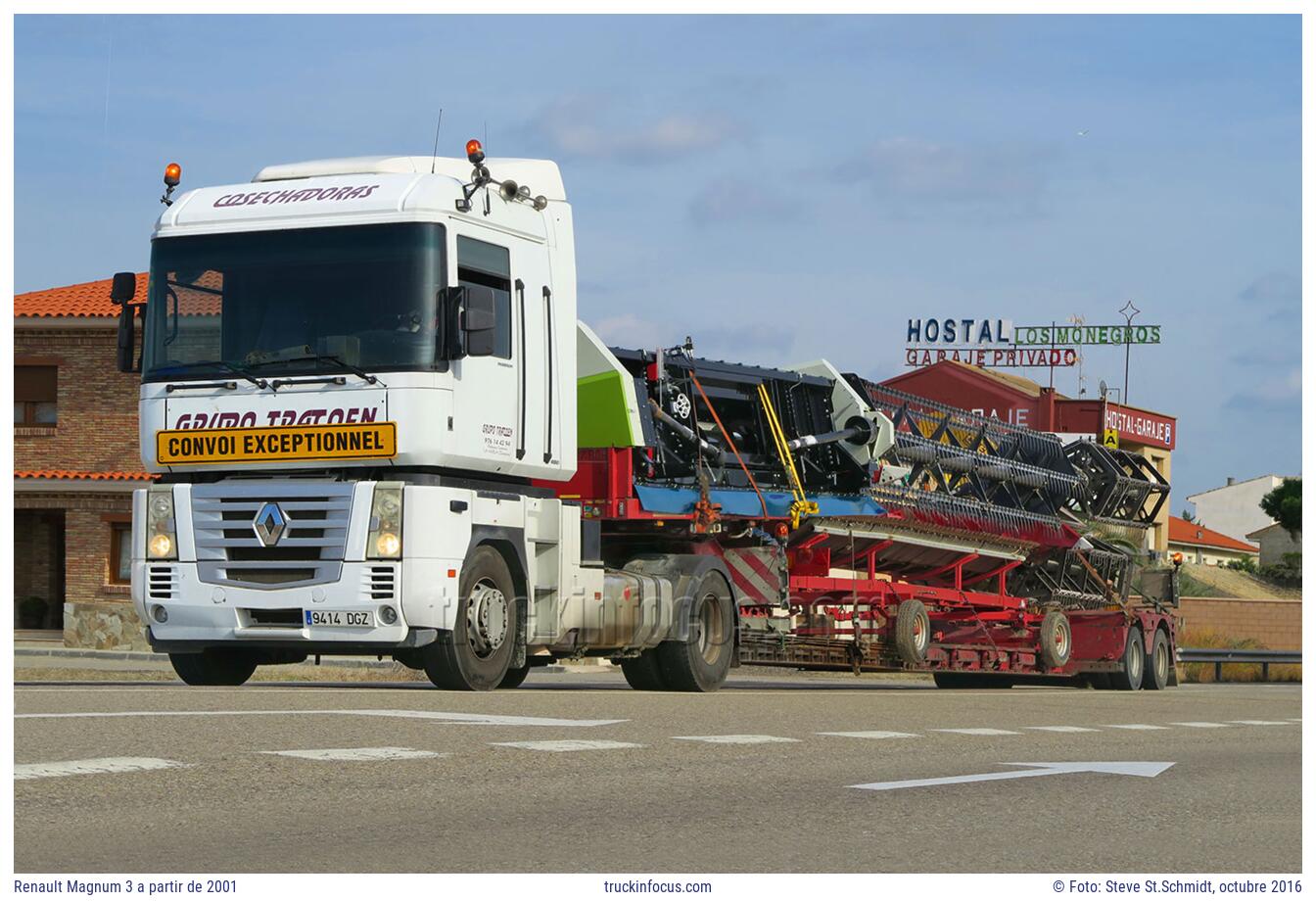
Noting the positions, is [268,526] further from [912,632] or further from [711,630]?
[912,632]

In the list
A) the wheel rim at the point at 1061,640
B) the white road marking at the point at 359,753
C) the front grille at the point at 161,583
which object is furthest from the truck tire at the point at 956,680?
the white road marking at the point at 359,753

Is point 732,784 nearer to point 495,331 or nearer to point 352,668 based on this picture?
point 495,331

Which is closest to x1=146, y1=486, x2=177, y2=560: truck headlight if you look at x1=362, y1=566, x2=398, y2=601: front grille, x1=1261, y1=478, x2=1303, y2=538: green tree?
x1=362, y1=566, x2=398, y2=601: front grille

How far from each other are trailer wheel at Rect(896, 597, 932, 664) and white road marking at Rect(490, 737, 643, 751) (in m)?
9.78

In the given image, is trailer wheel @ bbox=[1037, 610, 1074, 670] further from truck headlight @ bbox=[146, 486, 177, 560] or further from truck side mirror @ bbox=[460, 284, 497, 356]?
truck headlight @ bbox=[146, 486, 177, 560]

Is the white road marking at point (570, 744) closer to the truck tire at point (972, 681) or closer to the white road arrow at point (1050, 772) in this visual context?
the white road arrow at point (1050, 772)

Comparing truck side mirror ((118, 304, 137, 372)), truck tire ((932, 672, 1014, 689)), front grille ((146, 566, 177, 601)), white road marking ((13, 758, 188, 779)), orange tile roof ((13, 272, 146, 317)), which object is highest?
orange tile roof ((13, 272, 146, 317))

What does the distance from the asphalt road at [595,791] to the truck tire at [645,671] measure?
2890 millimetres

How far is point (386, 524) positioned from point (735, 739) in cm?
341

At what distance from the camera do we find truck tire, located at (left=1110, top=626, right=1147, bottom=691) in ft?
83.7

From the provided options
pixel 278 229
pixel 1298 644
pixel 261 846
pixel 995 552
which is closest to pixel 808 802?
pixel 261 846

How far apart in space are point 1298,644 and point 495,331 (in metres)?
45.8

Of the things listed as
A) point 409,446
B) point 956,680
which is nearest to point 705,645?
point 409,446

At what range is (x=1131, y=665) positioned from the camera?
2561cm
